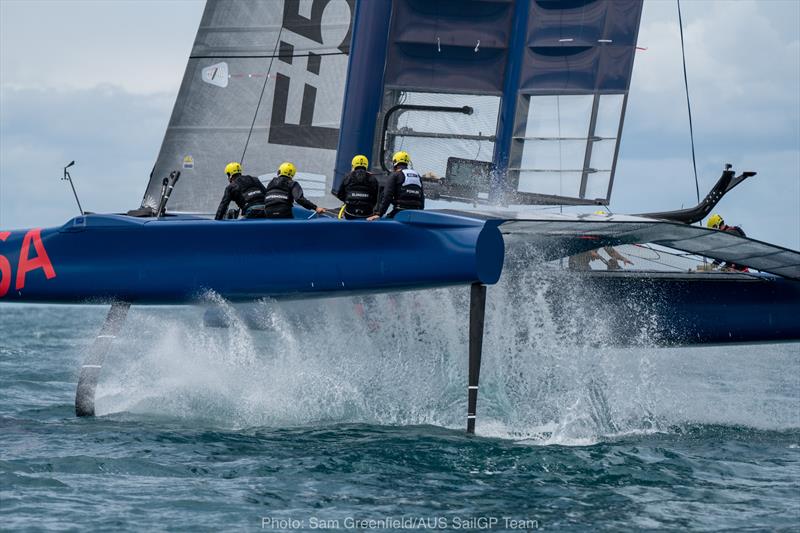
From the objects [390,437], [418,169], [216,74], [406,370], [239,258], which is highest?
[216,74]

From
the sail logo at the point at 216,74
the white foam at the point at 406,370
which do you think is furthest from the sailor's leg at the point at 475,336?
the sail logo at the point at 216,74

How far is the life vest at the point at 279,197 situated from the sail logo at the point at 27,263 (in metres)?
1.50

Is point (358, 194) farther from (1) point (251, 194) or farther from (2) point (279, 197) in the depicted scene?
(1) point (251, 194)

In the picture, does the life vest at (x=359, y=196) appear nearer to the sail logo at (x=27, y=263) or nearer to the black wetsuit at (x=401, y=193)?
the black wetsuit at (x=401, y=193)

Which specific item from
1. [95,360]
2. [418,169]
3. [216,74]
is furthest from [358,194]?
[216,74]

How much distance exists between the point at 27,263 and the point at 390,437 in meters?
2.87

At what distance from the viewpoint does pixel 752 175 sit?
7742 millimetres

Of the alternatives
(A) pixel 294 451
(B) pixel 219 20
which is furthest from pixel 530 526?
(B) pixel 219 20

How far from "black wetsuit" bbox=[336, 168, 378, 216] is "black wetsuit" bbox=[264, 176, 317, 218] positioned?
0.76 feet

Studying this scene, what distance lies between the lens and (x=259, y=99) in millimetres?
11141

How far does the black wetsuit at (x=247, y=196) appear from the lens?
25.5 feet

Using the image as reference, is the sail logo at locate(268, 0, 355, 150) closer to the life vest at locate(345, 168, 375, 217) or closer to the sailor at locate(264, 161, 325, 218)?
the sailor at locate(264, 161, 325, 218)

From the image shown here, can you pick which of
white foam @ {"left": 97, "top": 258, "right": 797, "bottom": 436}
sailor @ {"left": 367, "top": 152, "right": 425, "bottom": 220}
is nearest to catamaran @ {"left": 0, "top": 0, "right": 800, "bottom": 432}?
white foam @ {"left": 97, "top": 258, "right": 797, "bottom": 436}

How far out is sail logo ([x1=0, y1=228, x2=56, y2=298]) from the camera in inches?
298
